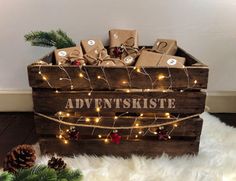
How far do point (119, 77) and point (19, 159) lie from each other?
15.6 inches

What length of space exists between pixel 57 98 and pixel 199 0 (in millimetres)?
882

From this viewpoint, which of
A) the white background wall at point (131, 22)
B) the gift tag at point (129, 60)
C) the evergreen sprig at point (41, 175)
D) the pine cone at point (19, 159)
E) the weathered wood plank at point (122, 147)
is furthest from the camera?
the white background wall at point (131, 22)

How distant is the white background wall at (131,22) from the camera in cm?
140

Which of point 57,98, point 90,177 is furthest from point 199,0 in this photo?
point 90,177

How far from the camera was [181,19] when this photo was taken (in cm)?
143

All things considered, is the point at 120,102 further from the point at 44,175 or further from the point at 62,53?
the point at 44,175

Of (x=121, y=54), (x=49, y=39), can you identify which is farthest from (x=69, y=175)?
(x=49, y=39)

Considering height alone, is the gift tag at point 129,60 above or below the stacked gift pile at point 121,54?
below

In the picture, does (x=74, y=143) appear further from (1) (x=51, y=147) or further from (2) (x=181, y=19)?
(2) (x=181, y=19)

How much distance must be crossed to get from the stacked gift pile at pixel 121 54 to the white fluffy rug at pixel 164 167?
335 millimetres

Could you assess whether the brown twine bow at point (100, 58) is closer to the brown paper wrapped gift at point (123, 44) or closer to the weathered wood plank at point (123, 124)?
the brown paper wrapped gift at point (123, 44)

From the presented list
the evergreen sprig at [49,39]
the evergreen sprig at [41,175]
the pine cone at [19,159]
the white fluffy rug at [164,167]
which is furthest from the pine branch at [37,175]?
the evergreen sprig at [49,39]

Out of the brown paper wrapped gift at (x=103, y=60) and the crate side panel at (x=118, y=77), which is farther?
the brown paper wrapped gift at (x=103, y=60)

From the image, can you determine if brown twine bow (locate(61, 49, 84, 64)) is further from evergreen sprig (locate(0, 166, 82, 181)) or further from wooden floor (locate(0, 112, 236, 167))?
evergreen sprig (locate(0, 166, 82, 181))
